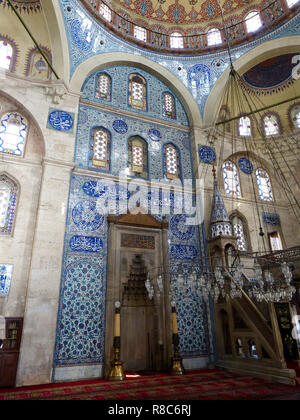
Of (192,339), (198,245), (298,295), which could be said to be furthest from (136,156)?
(298,295)

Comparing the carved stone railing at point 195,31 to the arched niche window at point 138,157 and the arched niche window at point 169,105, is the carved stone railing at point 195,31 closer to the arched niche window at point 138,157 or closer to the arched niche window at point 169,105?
the arched niche window at point 169,105

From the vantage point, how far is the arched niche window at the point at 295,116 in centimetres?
1023

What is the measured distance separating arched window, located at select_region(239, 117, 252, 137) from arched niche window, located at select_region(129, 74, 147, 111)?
375 cm

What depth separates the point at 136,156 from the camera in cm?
778

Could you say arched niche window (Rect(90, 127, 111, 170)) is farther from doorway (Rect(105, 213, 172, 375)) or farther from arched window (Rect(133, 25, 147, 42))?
arched window (Rect(133, 25, 147, 42))

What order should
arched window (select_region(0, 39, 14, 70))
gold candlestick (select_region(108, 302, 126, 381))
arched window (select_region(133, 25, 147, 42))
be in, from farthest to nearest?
1. arched window (select_region(133, 25, 147, 42))
2. arched window (select_region(0, 39, 14, 70))
3. gold candlestick (select_region(108, 302, 126, 381))

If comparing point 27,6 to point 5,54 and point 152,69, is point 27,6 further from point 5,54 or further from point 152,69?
point 152,69

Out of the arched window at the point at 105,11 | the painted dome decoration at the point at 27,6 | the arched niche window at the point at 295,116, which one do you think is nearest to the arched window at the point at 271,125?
the arched niche window at the point at 295,116

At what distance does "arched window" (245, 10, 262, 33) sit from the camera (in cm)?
938

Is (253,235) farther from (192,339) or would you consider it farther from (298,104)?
(298,104)

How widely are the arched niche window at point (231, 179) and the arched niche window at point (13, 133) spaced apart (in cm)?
591

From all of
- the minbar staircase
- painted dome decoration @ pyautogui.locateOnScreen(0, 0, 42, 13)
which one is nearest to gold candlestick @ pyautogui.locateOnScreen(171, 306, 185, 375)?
the minbar staircase

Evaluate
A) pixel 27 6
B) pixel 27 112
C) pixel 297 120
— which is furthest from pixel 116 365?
pixel 297 120

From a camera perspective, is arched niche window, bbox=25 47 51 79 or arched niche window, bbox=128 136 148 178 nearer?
arched niche window, bbox=25 47 51 79
